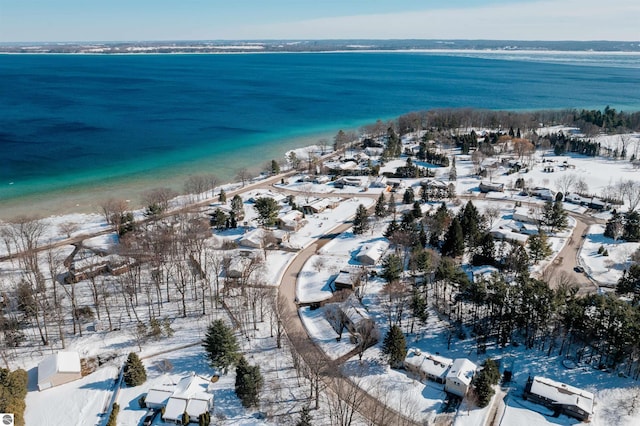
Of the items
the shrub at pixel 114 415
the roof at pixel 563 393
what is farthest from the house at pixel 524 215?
the shrub at pixel 114 415

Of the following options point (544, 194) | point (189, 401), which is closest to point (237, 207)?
point (189, 401)

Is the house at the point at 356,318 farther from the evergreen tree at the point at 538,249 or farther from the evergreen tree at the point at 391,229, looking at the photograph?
the evergreen tree at the point at 538,249

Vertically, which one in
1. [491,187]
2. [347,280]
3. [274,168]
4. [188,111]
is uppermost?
[188,111]

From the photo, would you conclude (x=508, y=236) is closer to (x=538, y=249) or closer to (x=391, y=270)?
(x=538, y=249)

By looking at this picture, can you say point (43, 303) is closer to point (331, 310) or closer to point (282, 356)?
point (282, 356)

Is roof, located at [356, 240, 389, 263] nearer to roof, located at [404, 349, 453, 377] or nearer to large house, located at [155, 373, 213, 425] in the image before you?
roof, located at [404, 349, 453, 377]

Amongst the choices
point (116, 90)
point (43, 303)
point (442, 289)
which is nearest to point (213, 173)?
point (43, 303)

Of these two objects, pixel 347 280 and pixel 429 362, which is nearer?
pixel 429 362
